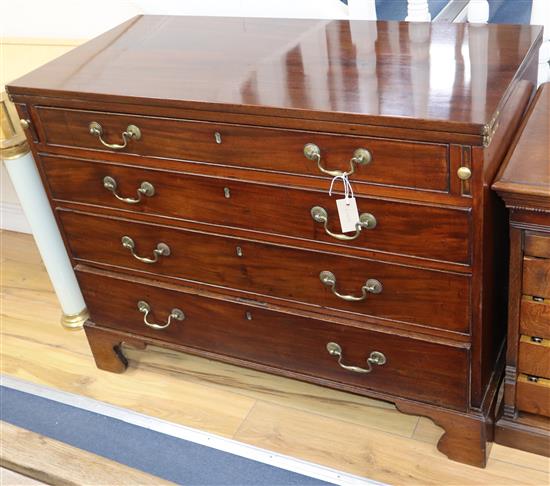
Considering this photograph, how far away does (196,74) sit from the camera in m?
1.60

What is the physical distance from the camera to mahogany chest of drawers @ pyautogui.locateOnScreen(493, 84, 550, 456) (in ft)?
4.45

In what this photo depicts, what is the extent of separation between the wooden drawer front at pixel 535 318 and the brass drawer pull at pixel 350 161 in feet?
1.43

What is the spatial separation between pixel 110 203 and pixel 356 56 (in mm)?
666

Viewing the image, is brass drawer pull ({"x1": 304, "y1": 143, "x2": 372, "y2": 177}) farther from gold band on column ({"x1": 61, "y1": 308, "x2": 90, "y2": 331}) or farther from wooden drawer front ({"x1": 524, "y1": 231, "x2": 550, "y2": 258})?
gold band on column ({"x1": 61, "y1": 308, "x2": 90, "y2": 331})

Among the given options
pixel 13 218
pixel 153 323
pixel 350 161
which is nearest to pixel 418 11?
pixel 350 161

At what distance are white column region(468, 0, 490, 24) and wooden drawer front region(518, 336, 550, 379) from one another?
0.74m

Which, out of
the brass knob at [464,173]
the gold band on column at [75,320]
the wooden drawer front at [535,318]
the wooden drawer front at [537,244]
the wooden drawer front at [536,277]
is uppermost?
the brass knob at [464,173]

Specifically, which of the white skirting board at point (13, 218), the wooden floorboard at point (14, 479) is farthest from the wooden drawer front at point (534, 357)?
the white skirting board at point (13, 218)

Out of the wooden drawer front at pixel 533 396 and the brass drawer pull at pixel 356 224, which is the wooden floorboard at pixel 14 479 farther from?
the wooden drawer front at pixel 533 396

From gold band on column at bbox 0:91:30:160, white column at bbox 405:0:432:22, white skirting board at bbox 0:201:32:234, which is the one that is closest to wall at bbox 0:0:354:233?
gold band on column at bbox 0:91:30:160

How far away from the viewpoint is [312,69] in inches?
60.7

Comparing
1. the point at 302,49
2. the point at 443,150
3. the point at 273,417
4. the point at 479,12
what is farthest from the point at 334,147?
the point at 273,417

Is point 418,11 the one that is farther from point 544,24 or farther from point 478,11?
point 544,24

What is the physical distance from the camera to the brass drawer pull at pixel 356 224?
4.76 feet
